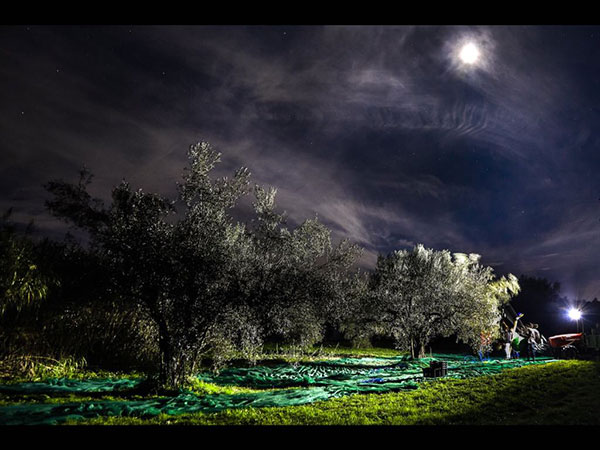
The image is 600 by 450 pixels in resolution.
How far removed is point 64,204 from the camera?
9555 mm

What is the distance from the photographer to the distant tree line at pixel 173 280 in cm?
916

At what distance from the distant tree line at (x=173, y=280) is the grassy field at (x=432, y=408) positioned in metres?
2.13

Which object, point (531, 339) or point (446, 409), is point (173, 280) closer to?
point (446, 409)

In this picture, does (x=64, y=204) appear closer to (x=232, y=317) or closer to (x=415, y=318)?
(x=232, y=317)

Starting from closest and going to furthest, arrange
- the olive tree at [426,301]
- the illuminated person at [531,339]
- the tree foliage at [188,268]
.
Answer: the tree foliage at [188,268], the illuminated person at [531,339], the olive tree at [426,301]

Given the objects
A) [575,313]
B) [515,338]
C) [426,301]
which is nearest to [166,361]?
[426,301]

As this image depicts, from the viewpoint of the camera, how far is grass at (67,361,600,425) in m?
7.22

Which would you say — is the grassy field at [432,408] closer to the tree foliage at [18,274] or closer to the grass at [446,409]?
the grass at [446,409]

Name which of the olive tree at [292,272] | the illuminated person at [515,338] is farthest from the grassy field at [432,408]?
the illuminated person at [515,338]

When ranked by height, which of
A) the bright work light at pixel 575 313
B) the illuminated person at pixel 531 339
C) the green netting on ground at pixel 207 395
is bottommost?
the green netting on ground at pixel 207 395

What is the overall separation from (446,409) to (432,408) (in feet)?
1.13

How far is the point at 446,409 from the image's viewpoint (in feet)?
27.9
